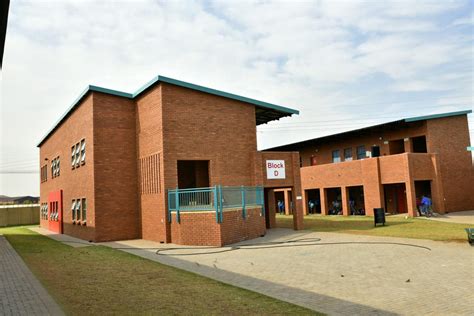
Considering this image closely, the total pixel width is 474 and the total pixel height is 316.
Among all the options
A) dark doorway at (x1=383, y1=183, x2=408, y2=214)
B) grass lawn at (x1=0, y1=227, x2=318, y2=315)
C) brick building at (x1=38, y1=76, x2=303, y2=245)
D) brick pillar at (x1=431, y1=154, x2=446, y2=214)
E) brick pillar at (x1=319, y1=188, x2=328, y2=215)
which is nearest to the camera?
grass lawn at (x1=0, y1=227, x2=318, y2=315)

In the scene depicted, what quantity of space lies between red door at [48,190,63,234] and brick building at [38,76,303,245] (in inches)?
239

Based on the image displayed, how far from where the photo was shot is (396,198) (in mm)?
33312

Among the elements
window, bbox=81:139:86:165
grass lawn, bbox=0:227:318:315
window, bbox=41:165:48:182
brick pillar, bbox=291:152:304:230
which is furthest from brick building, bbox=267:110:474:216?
window, bbox=41:165:48:182

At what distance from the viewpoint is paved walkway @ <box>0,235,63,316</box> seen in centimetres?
777

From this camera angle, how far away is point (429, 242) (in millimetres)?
15844

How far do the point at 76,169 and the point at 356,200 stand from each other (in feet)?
76.6

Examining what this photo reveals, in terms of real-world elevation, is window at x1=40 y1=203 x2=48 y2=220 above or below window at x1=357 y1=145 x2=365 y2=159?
below

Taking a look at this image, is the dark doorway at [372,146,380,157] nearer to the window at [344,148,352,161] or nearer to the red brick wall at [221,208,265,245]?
the window at [344,148,352,161]

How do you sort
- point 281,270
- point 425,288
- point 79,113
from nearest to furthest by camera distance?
1. point 425,288
2. point 281,270
3. point 79,113

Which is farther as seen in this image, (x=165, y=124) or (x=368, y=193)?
(x=368, y=193)

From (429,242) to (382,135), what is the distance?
19542mm

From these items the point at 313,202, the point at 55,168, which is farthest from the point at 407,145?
the point at 55,168

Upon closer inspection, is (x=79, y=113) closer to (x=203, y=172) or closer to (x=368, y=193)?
(x=203, y=172)

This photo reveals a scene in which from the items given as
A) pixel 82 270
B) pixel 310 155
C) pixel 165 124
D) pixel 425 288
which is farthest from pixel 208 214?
pixel 310 155
